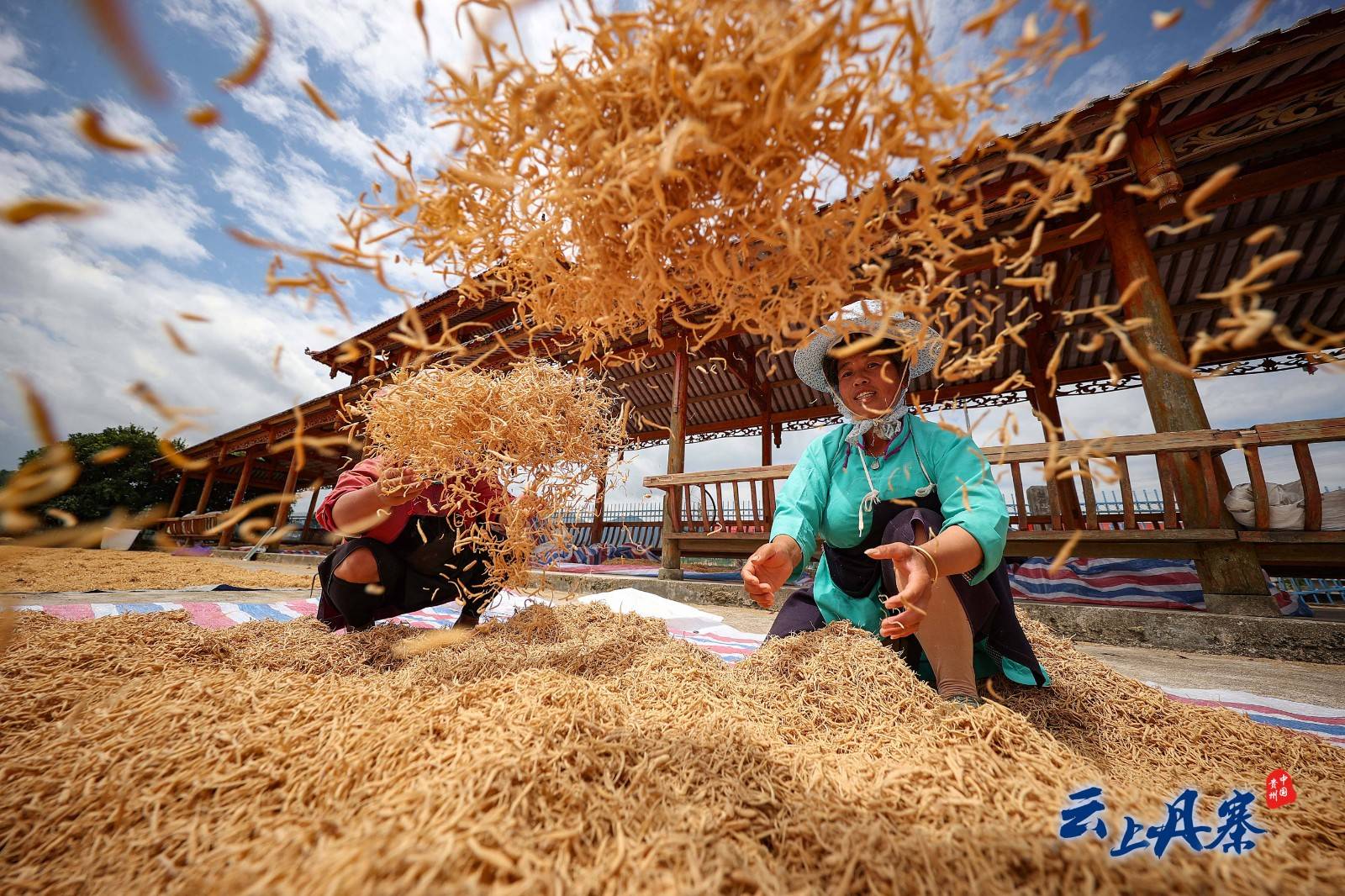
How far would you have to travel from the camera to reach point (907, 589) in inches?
46.3

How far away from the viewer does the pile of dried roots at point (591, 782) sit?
0.70m

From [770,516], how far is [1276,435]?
358 cm

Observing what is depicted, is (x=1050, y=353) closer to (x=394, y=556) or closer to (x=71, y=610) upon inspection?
(x=394, y=556)

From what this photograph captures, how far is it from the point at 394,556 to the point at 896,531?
237cm

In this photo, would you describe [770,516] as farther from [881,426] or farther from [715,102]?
[715,102]

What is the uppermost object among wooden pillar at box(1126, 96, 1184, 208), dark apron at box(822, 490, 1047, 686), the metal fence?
wooden pillar at box(1126, 96, 1184, 208)

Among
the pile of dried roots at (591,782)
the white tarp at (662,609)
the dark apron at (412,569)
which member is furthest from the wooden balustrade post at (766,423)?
the pile of dried roots at (591,782)

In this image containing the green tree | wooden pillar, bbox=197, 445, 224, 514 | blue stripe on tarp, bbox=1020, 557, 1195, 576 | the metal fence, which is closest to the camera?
blue stripe on tarp, bbox=1020, 557, 1195, 576

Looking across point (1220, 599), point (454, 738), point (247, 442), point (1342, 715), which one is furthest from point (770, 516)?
point (247, 442)

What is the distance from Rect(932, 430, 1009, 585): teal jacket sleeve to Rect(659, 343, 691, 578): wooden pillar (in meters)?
4.08

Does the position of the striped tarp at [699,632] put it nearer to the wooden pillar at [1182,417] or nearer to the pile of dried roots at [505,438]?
the pile of dried roots at [505,438]

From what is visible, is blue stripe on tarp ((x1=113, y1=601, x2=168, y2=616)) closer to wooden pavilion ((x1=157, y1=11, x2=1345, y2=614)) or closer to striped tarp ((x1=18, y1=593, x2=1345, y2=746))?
striped tarp ((x1=18, y1=593, x2=1345, y2=746))

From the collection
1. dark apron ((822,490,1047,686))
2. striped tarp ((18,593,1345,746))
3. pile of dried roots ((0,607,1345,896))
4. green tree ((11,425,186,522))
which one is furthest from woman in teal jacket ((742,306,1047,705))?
green tree ((11,425,186,522))

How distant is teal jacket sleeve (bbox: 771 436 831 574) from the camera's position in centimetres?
183
